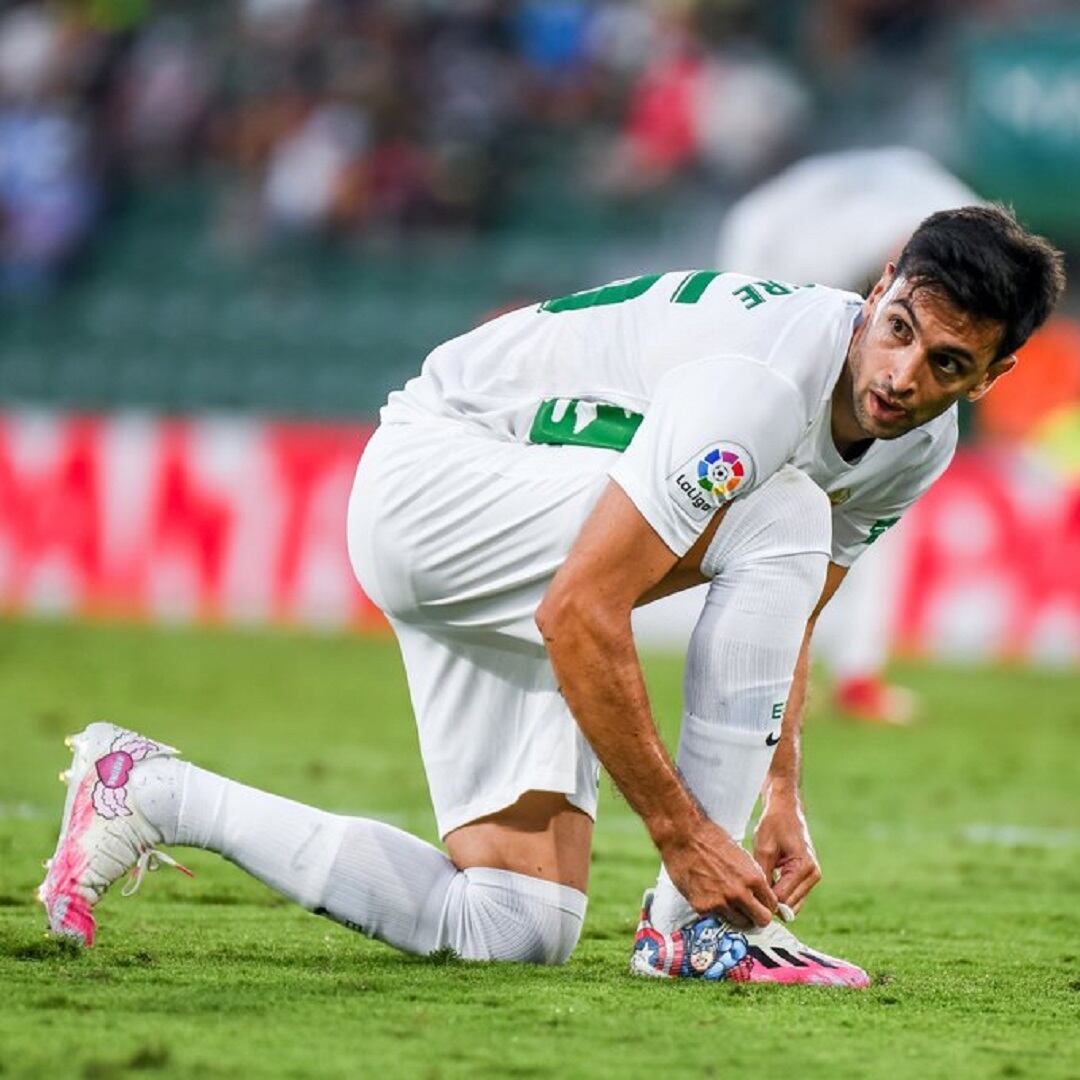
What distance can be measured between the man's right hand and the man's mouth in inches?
27.5

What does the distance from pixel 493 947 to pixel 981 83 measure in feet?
28.9

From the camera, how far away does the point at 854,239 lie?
8164mm

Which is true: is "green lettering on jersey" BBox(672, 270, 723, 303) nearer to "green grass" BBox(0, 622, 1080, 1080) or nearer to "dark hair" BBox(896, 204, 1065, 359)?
"dark hair" BBox(896, 204, 1065, 359)

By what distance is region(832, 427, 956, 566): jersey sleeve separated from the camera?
13.1 feet

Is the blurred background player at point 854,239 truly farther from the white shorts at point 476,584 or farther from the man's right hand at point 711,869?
the man's right hand at point 711,869

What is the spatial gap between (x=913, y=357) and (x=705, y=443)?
1.26ft

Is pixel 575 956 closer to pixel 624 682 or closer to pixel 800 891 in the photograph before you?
pixel 800 891

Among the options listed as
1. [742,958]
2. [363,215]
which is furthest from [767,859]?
[363,215]

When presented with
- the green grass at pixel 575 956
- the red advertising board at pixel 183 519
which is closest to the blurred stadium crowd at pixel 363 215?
the red advertising board at pixel 183 519

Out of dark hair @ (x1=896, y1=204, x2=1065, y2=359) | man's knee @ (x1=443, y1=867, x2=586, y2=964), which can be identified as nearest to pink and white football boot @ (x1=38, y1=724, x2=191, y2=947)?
man's knee @ (x1=443, y1=867, x2=586, y2=964)

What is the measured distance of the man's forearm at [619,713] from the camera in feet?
11.1

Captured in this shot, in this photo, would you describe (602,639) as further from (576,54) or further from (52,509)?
(576,54)

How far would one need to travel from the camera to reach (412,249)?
14180 mm

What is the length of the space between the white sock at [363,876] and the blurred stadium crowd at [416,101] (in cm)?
971
